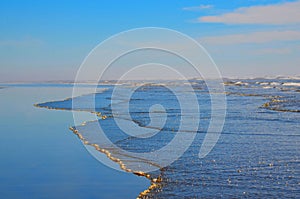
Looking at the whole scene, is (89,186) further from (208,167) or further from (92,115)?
(92,115)

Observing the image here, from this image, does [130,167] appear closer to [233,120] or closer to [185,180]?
[185,180]

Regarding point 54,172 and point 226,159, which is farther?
point 226,159

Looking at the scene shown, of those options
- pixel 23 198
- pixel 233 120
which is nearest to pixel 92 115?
pixel 233 120

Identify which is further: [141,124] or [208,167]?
[141,124]

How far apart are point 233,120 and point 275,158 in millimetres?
9416

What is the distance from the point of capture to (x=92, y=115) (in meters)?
25.2

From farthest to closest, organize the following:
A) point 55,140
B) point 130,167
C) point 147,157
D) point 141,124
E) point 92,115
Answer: point 92,115 → point 141,124 → point 55,140 → point 147,157 → point 130,167

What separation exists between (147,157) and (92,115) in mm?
13290

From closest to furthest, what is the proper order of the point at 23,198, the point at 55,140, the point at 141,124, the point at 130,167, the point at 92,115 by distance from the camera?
the point at 23,198, the point at 130,167, the point at 55,140, the point at 141,124, the point at 92,115

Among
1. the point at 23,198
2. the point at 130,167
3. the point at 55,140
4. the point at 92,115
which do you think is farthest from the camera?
the point at 92,115

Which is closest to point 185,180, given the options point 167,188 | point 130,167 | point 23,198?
point 167,188

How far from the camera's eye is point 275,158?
1165cm

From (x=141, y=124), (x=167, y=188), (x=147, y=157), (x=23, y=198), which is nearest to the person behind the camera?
Result: (x=23, y=198)

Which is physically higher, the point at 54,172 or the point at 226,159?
the point at 226,159
